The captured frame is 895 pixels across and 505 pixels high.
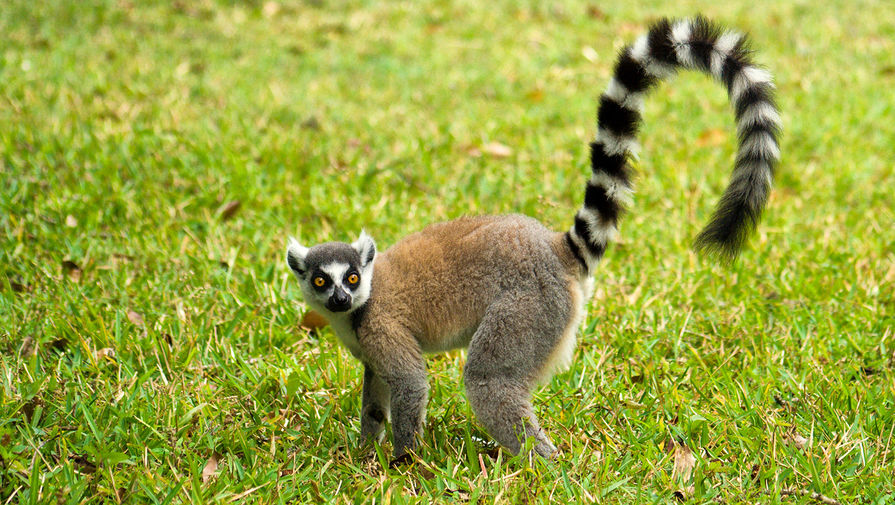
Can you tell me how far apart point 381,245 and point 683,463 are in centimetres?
246

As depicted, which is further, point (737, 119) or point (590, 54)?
point (590, 54)

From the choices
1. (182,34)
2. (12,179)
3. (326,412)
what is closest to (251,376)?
(326,412)

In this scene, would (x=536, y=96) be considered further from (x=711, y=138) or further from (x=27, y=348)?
(x=27, y=348)

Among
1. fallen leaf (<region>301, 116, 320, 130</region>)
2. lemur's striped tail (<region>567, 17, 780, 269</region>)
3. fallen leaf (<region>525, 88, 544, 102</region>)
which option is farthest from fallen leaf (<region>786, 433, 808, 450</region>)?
fallen leaf (<region>525, 88, 544, 102</region>)

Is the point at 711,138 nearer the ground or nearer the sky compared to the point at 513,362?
nearer the sky

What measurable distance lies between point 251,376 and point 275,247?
1477 mm

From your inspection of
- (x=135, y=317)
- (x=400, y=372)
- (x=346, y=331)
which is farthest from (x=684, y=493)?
(x=135, y=317)

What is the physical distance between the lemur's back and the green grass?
486 mm

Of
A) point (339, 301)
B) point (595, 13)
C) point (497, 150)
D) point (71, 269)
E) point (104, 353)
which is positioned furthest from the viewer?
point (595, 13)

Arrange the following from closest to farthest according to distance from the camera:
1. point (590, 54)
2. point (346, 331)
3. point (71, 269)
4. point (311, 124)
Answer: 1. point (346, 331)
2. point (71, 269)
3. point (311, 124)
4. point (590, 54)

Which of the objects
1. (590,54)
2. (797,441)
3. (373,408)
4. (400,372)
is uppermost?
(590,54)

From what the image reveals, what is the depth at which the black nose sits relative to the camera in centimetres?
338

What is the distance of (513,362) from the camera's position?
3.30m

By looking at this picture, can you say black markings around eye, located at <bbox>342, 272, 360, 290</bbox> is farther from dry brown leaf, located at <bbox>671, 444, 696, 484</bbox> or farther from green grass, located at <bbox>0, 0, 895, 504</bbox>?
dry brown leaf, located at <bbox>671, 444, 696, 484</bbox>
